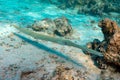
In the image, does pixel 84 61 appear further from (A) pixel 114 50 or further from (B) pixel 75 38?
(B) pixel 75 38

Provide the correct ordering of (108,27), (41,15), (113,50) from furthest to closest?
1. (41,15)
2. (108,27)
3. (113,50)

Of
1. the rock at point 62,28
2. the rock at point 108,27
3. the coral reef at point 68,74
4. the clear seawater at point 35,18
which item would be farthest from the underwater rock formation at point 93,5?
the coral reef at point 68,74

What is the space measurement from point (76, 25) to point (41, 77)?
23.9 ft

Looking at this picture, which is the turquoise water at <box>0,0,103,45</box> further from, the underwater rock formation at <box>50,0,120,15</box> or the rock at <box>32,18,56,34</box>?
the rock at <box>32,18,56,34</box>

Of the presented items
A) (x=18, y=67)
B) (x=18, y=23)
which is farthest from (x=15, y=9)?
(x=18, y=67)

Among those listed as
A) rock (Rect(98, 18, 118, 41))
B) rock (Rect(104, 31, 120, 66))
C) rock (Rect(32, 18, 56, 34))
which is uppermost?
rock (Rect(98, 18, 118, 41))

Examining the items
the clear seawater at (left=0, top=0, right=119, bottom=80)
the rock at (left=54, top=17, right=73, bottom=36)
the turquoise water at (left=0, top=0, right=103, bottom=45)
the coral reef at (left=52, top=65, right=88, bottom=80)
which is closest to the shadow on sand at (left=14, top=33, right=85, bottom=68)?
the coral reef at (left=52, top=65, right=88, bottom=80)

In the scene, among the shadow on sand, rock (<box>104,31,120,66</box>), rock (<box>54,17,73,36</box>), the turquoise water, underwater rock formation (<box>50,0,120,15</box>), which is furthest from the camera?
underwater rock formation (<box>50,0,120,15</box>)

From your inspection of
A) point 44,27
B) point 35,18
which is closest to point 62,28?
point 44,27

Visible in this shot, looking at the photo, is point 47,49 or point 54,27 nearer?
point 47,49

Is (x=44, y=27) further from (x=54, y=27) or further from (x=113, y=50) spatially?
(x=113, y=50)

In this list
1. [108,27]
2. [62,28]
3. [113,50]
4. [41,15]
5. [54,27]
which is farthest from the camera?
[41,15]

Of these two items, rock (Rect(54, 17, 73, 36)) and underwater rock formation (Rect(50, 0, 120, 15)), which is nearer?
rock (Rect(54, 17, 73, 36))

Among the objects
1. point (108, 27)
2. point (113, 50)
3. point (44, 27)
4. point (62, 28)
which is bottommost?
point (44, 27)
